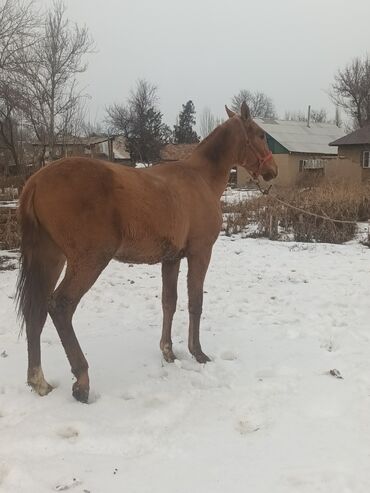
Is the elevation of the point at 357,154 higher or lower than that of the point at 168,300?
higher

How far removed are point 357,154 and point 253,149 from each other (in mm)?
31709

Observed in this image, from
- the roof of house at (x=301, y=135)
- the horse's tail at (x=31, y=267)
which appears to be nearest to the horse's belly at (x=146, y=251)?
the horse's tail at (x=31, y=267)

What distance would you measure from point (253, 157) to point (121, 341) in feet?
7.08

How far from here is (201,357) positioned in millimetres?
3975

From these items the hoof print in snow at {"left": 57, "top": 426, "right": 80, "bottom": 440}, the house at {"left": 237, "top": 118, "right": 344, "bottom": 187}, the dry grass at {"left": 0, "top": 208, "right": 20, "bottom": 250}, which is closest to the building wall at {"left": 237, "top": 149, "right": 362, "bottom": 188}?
the house at {"left": 237, "top": 118, "right": 344, "bottom": 187}

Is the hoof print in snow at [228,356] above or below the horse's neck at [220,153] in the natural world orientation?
below

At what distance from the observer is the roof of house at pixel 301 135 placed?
3722 centimetres

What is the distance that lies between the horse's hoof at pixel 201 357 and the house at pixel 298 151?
1144 inches

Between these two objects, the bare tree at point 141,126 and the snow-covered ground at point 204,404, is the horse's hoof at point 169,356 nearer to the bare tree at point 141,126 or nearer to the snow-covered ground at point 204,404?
the snow-covered ground at point 204,404

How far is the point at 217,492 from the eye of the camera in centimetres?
228

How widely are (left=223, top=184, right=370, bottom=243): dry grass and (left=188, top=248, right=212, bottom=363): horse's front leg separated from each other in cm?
724

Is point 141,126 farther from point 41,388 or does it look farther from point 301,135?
point 41,388

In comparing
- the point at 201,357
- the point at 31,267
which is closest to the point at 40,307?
the point at 31,267

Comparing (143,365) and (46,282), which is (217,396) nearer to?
(143,365)
